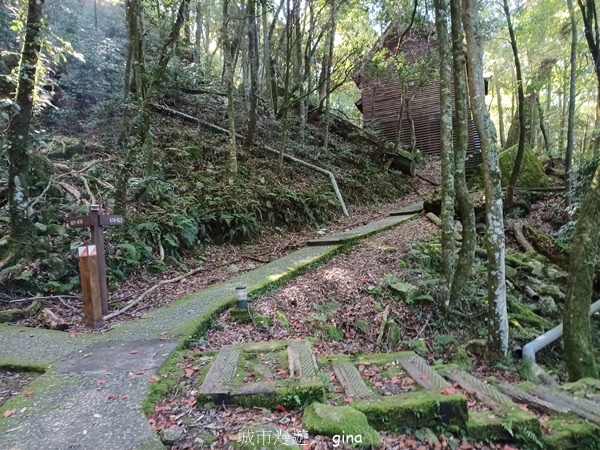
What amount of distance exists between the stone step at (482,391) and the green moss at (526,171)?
493 inches

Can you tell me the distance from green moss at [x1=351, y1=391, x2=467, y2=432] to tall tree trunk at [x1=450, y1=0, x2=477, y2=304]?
11.9 ft

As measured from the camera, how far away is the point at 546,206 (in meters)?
13.2

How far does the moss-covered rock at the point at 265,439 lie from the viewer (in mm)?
2367

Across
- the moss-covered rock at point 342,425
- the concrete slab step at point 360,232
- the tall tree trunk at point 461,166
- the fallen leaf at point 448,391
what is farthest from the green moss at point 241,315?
the concrete slab step at point 360,232

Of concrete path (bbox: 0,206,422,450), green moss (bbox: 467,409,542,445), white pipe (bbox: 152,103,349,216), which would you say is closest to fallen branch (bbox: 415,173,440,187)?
white pipe (bbox: 152,103,349,216)

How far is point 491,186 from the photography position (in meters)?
5.09

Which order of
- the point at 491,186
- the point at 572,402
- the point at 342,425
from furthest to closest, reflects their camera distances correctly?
the point at 491,186 < the point at 572,402 < the point at 342,425

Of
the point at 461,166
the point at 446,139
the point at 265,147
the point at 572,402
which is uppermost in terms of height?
the point at 265,147

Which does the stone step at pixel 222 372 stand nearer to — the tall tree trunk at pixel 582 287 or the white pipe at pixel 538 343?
the white pipe at pixel 538 343

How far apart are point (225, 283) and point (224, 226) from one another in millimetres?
2629

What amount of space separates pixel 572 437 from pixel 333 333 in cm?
293

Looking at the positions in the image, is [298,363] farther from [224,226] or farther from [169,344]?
[224,226]

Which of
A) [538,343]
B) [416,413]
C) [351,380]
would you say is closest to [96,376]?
[351,380]

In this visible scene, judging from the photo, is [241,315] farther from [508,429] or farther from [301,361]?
[508,429]
